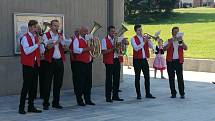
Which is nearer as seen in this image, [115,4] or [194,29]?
[115,4]

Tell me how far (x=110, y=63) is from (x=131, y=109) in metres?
1.48

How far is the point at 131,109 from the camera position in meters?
10.8

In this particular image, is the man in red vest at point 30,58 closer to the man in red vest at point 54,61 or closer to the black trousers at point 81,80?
the man in red vest at point 54,61

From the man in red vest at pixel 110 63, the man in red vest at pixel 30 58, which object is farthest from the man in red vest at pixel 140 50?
the man in red vest at pixel 30 58

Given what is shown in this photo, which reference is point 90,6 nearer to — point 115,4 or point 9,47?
point 115,4

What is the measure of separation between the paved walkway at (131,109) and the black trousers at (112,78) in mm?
305

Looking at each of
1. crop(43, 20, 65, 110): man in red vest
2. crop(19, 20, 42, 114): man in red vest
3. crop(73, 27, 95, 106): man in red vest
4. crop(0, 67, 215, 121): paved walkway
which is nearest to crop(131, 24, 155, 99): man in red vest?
crop(0, 67, 215, 121): paved walkway

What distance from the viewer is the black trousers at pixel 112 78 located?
11812 millimetres

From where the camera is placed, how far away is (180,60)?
12.4 metres

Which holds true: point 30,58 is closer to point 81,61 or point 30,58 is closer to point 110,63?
point 81,61

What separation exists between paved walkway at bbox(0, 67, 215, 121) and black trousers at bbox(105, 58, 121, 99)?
305mm

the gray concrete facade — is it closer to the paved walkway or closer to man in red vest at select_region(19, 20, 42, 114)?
the paved walkway

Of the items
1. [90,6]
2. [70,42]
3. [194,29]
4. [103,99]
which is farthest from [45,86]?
[194,29]

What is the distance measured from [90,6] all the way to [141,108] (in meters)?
4.89
